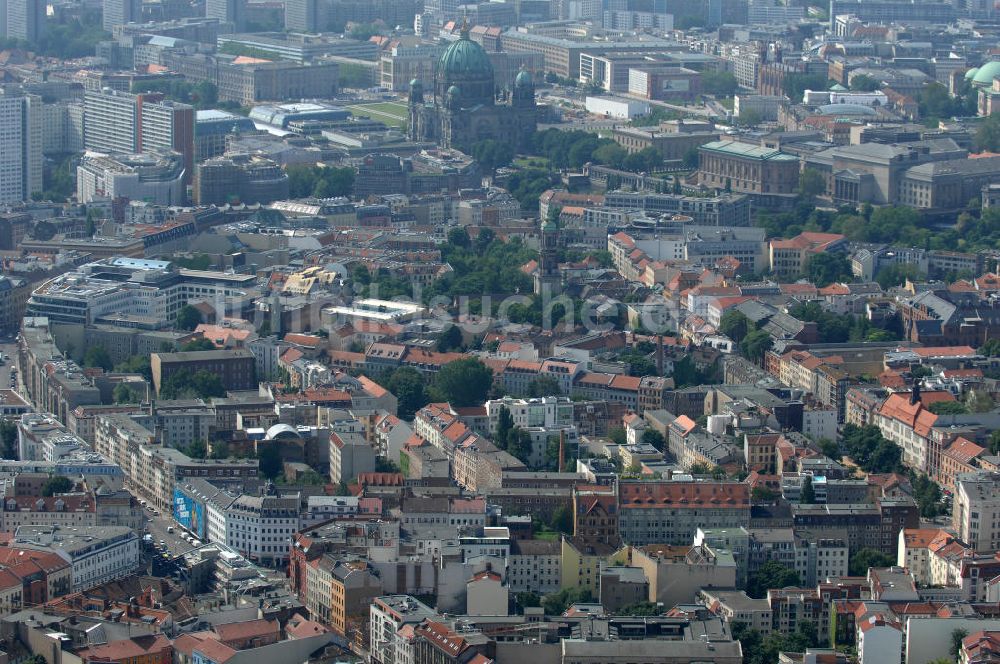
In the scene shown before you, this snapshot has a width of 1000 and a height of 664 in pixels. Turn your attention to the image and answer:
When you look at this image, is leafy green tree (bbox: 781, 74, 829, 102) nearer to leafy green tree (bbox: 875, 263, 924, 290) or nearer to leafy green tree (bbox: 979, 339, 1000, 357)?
leafy green tree (bbox: 875, 263, 924, 290)

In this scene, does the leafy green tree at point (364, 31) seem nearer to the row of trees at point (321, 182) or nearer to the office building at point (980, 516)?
the row of trees at point (321, 182)

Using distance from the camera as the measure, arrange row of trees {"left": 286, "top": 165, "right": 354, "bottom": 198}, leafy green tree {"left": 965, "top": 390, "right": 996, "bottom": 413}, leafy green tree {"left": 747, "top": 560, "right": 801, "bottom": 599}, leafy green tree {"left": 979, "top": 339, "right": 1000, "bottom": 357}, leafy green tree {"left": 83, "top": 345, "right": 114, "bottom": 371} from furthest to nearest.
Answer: row of trees {"left": 286, "top": 165, "right": 354, "bottom": 198}, leafy green tree {"left": 979, "top": 339, "right": 1000, "bottom": 357}, leafy green tree {"left": 83, "top": 345, "right": 114, "bottom": 371}, leafy green tree {"left": 965, "top": 390, "right": 996, "bottom": 413}, leafy green tree {"left": 747, "top": 560, "right": 801, "bottom": 599}

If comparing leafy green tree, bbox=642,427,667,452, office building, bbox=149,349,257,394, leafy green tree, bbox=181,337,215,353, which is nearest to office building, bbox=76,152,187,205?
leafy green tree, bbox=181,337,215,353

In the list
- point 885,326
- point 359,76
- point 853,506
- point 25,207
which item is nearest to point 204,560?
point 853,506

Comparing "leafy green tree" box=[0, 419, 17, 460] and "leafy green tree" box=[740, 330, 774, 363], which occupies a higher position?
"leafy green tree" box=[740, 330, 774, 363]

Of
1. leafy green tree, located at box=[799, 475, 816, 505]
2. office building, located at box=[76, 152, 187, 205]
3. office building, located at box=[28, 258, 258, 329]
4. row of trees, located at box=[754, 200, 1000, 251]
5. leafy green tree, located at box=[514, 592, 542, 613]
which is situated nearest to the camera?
leafy green tree, located at box=[514, 592, 542, 613]

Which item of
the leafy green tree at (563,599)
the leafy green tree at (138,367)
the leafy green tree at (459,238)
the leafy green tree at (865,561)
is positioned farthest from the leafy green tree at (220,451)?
the leafy green tree at (459,238)

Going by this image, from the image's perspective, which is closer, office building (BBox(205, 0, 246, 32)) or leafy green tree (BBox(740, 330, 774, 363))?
leafy green tree (BBox(740, 330, 774, 363))

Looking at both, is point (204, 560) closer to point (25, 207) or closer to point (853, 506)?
point (853, 506)
